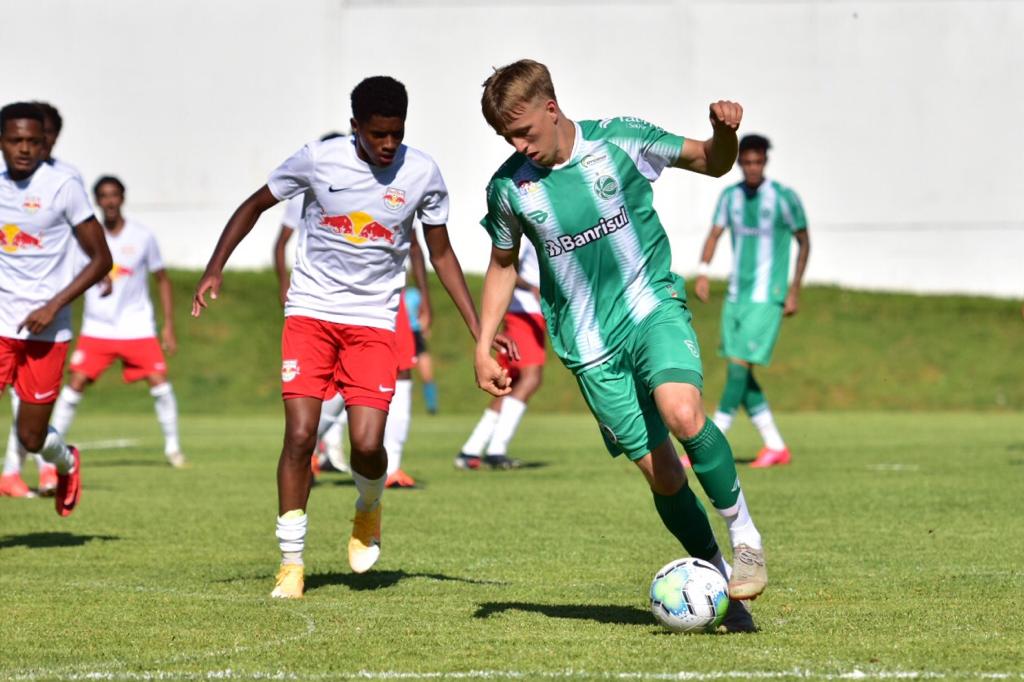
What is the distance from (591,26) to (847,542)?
75.5ft

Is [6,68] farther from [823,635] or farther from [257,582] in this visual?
[823,635]

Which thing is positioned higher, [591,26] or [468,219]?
[591,26]

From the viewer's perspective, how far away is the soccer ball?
18.7 ft

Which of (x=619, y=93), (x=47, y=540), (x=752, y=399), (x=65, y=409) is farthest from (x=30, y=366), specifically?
(x=619, y=93)

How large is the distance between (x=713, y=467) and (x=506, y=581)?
1.84 meters

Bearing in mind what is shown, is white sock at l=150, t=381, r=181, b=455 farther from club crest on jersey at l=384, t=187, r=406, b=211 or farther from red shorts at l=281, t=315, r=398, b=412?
club crest on jersey at l=384, t=187, r=406, b=211

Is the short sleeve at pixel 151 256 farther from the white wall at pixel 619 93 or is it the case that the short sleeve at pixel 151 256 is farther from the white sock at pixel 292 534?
the white wall at pixel 619 93

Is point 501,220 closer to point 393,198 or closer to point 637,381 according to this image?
point 637,381

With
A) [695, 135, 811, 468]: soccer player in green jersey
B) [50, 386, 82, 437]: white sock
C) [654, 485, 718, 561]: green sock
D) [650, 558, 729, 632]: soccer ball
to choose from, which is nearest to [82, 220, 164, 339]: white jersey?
[50, 386, 82, 437]: white sock

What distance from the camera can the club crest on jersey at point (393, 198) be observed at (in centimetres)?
726

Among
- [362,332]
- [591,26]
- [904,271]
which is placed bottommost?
[904,271]

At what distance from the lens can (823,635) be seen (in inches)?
223

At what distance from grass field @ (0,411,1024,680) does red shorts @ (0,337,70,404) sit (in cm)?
87

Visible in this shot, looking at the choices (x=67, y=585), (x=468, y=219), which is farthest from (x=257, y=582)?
(x=468, y=219)
